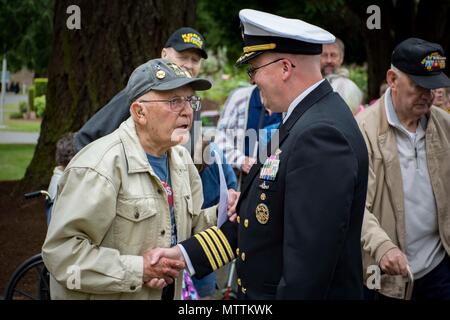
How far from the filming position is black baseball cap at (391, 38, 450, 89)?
410 cm

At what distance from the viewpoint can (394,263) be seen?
3818mm

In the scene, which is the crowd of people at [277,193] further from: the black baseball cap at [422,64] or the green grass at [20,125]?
the green grass at [20,125]

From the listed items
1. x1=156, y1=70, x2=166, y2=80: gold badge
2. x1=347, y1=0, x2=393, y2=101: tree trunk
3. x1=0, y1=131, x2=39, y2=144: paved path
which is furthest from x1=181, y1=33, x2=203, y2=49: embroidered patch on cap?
x1=0, y1=131, x2=39, y2=144: paved path

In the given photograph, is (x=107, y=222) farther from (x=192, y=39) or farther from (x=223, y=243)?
(x=192, y=39)

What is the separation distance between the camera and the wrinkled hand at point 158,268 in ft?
11.2

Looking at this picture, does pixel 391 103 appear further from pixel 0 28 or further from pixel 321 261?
pixel 0 28

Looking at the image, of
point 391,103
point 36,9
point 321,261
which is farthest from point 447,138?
point 36,9

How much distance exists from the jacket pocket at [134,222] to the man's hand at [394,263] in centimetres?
137

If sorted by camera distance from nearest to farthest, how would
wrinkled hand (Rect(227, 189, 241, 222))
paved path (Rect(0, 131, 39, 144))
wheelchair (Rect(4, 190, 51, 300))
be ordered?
1. wrinkled hand (Rect(227, 189, 241, 222))
2. wheelchair (Rect(4, 190, 51, 300))
3. paved path (Rect(0, 131, 39, 144))

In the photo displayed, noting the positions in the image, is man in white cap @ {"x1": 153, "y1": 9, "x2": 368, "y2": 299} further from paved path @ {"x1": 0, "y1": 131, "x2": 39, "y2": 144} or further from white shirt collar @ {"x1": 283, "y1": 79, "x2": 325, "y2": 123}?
paved path @ {"x1": 0, "y1": 131, "x2": 39, "y2": 144}

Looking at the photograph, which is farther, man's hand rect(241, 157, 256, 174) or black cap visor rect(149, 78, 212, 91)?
man's hand rect(241, 157, 256, 174)

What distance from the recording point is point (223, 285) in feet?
22.2

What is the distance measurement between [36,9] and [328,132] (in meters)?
13.8
